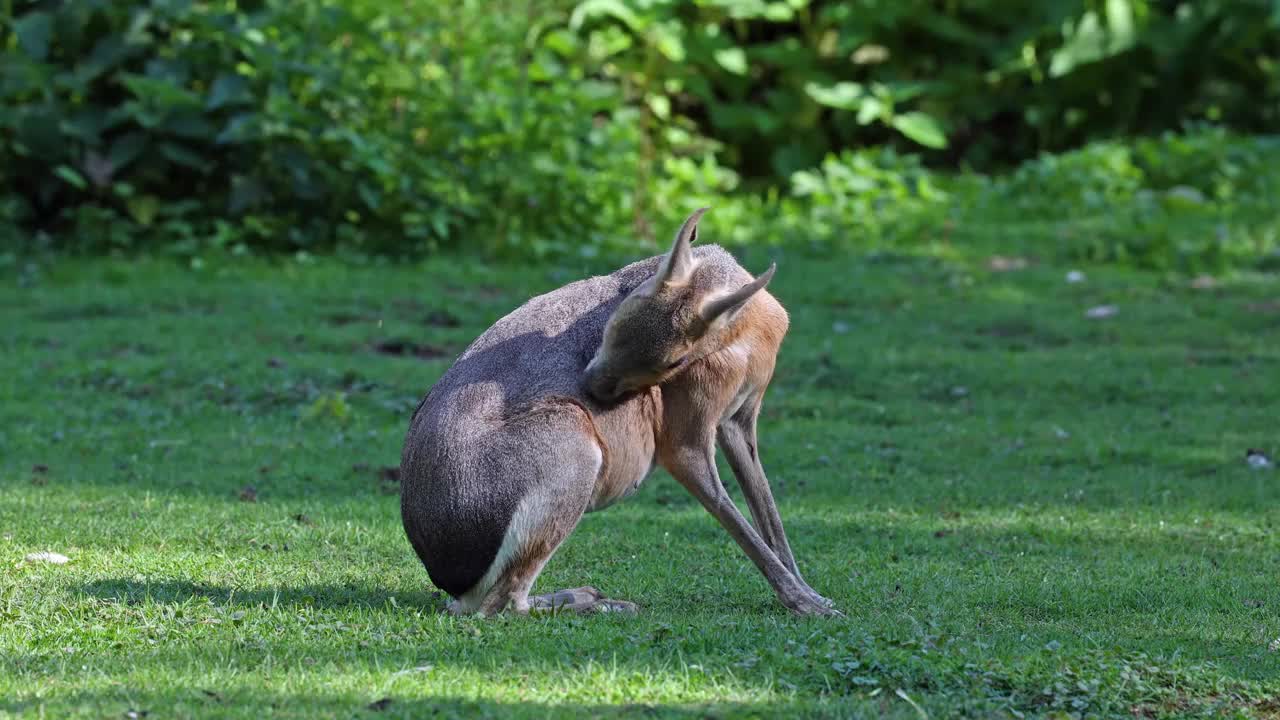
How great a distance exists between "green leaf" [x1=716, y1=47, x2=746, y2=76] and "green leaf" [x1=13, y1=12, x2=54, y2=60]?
5.80 metres

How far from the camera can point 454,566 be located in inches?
201

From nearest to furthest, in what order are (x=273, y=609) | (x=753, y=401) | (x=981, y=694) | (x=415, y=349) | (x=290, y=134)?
(x=981, y=694) → (x=273, y=609) → (x=753, y=401) → (x=415, y=349) → (x=290, y=134)

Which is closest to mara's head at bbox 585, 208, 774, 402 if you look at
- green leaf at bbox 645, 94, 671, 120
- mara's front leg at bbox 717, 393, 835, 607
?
mara's front leg at bbox 717, 393, 835, 607

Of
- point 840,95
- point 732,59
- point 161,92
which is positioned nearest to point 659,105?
point 732,59

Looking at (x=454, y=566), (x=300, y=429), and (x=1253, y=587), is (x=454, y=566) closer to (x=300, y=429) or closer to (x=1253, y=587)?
(x=1253, y=587)

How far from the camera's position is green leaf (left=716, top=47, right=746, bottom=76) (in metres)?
14.9

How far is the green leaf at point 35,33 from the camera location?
40.2 feet

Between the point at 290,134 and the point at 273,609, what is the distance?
757cm

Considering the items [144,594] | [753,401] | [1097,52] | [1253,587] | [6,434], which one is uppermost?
[1097,52]

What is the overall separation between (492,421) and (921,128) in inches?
408

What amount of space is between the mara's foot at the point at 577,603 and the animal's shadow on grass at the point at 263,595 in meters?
0.33

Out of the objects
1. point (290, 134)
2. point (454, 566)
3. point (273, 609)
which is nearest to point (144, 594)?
point (273, 609)

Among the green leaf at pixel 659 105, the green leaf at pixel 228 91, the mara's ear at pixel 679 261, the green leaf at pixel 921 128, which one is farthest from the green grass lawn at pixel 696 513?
the green leaf at pixel 659 105

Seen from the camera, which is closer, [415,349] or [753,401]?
[753,401]
